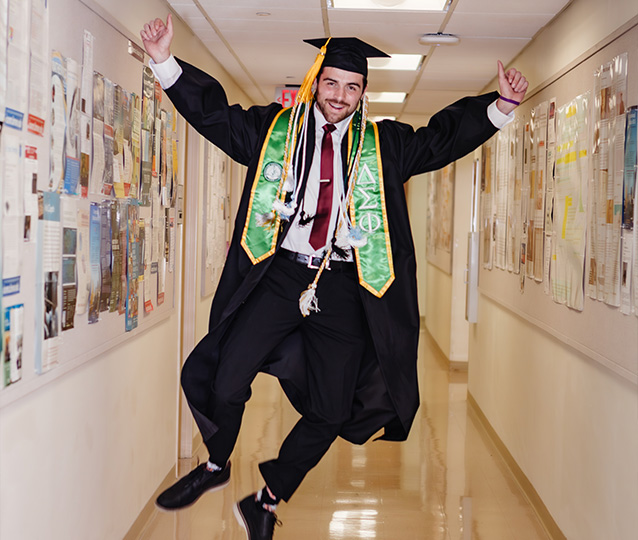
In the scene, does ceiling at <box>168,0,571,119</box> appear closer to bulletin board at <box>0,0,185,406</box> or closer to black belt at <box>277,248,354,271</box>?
bulletin board at <box>0,0,185,406</box>

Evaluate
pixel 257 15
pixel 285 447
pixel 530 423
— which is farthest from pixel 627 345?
pixel 257 15

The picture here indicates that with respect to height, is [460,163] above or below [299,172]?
above

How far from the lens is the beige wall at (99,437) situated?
7.72ft

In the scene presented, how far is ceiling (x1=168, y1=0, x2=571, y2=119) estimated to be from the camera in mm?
4023

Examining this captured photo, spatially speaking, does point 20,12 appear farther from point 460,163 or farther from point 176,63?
point 460,163

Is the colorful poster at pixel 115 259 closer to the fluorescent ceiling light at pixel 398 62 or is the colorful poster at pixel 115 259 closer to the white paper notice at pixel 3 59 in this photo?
the white paper notice at pixel 3 59

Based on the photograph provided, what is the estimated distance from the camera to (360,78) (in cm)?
293

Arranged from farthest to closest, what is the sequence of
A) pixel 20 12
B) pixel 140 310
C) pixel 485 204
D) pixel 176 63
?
pixel 485 204, pixel 140 310, pixel 176 63, pixel 20 12

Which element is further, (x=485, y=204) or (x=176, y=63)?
(x=485, y=204)

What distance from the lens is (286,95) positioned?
251 inches

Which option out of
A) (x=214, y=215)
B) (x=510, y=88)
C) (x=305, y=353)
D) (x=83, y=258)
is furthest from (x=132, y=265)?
(x=214, y=215)

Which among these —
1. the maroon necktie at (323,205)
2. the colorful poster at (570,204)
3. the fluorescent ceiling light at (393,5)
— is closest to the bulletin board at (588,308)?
the colorful poster at (570,204)

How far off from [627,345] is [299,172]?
1325 millimetres

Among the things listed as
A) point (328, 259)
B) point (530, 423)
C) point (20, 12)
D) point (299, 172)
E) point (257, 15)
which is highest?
point (257, 15)
